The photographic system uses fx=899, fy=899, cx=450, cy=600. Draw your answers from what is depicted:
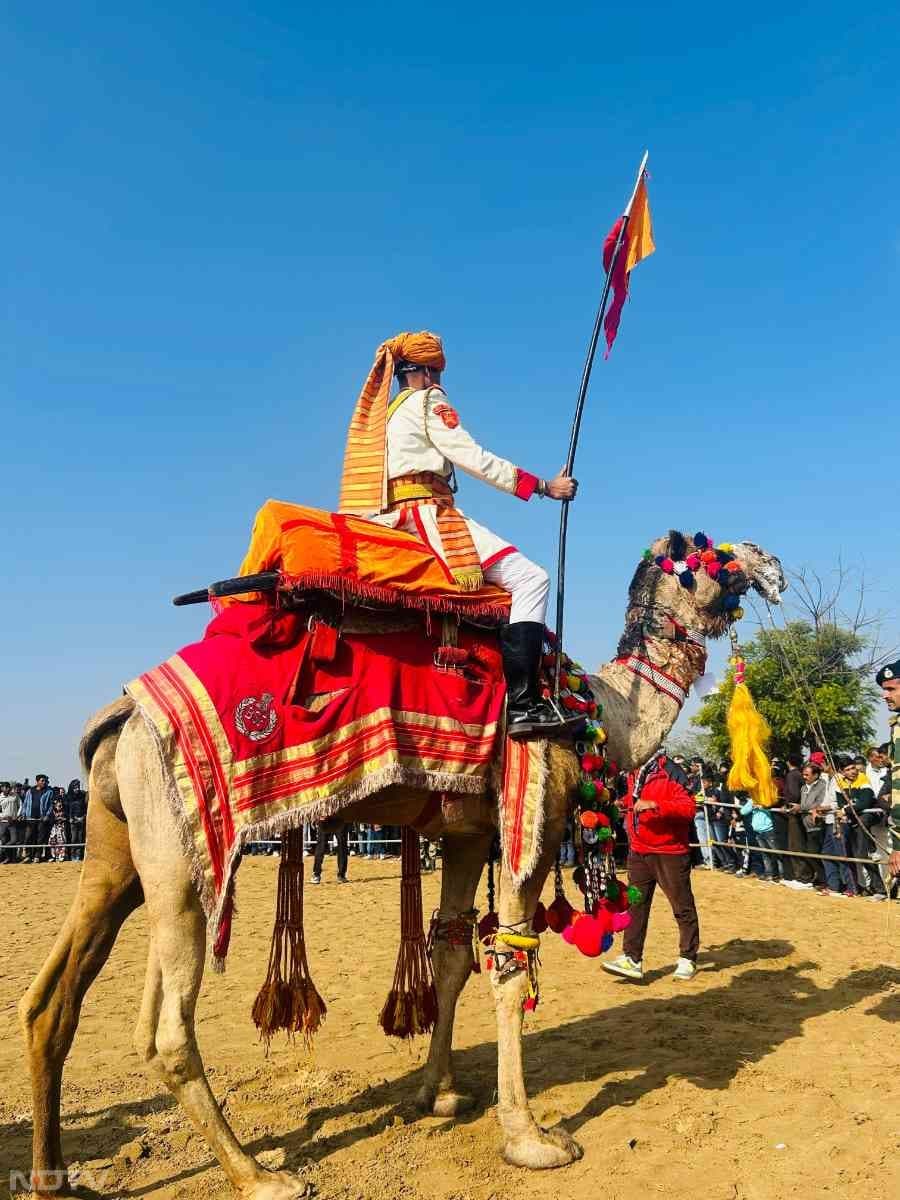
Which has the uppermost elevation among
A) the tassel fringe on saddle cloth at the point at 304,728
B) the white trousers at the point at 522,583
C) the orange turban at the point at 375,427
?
the orange turban at the point at 375,427

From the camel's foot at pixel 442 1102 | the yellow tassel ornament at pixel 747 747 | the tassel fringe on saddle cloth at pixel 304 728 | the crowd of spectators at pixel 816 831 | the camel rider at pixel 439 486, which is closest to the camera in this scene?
the tassel fringe on saddle cloth at pixel 304 728

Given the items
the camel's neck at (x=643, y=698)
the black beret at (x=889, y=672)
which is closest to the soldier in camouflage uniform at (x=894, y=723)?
the black beret at (x=889, y=672)

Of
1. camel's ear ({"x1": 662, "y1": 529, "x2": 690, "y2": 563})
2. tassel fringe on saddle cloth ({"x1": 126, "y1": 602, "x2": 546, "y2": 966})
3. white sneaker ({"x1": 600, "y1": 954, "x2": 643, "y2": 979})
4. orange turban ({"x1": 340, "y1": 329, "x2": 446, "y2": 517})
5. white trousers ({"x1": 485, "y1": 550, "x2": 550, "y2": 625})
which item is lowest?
white sneaker ({"x1": 600, "y1": 954, "x2": 643, "y2": 979})

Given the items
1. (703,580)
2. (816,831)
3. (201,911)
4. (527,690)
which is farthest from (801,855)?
(201,911)

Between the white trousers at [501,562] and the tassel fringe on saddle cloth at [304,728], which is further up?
the white trousers at [501,562]

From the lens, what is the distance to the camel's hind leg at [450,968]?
5.09 m

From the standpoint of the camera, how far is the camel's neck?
5.23 m

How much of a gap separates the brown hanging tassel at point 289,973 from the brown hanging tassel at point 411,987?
0.51m

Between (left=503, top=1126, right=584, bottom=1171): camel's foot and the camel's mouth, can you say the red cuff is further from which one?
(left=503, top=1126, right=584, bottom=1171): camel's foot

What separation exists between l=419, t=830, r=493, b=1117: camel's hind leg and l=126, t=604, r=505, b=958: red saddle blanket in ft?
3.07

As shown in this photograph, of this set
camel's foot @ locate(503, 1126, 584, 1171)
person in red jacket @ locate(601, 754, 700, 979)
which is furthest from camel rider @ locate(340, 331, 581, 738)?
person in red jacket @ locate(601, 754, 700, 979)

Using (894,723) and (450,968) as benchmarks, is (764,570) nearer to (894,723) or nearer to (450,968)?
(894,723)

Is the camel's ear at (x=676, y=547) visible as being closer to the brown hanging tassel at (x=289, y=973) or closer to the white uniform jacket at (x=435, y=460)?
the white uniform jacket at (x=435, y=460)

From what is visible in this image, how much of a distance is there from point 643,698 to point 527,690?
1.04 metres
